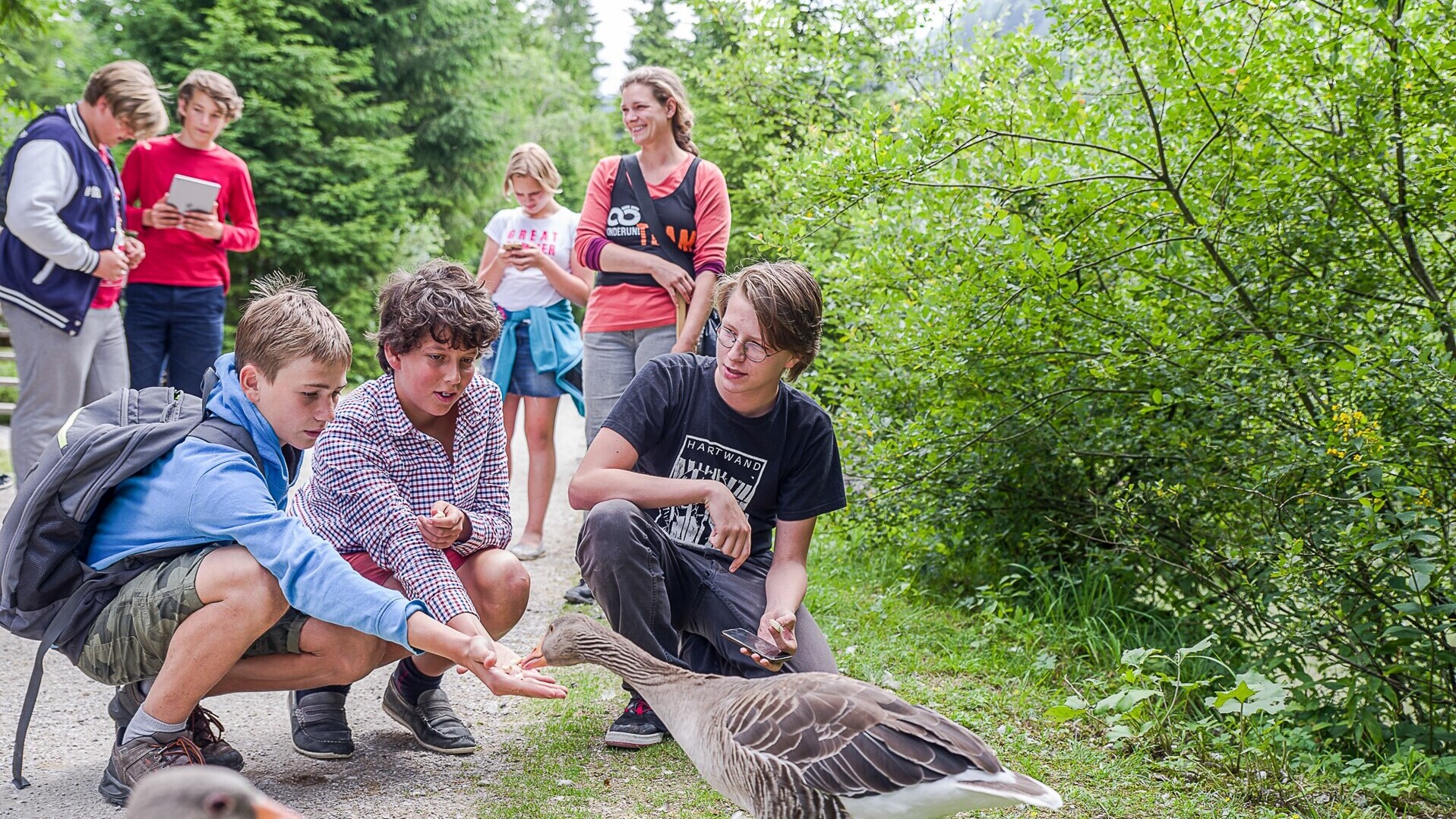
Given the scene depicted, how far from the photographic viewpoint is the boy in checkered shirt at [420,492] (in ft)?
11.6

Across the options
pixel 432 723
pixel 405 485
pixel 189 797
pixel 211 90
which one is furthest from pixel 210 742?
pixel 211 90

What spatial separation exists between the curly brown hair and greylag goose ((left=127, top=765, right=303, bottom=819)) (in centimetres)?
204

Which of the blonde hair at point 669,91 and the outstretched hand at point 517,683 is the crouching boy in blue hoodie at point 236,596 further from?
the blonde hair at point 669,91

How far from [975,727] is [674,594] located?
52.3 inches

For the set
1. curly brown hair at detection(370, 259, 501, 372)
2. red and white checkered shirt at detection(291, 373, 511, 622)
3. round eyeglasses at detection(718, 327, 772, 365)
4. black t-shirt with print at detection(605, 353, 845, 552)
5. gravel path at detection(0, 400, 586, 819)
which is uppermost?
round eyeglasses at detection(718, 327, 772, 365)

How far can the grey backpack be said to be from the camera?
118 inches

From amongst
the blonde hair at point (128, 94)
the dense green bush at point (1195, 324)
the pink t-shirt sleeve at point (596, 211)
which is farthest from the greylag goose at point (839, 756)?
the blonde hair at point (128, 94)

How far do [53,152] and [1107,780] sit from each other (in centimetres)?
567

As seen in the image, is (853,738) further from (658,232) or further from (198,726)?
(658,232)

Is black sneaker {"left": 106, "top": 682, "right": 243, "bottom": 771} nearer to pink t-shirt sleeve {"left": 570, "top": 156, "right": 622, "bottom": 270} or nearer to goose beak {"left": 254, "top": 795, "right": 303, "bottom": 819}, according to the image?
goose beak {"left": 254, "top": 795, "right": 303, "bottom": 819}

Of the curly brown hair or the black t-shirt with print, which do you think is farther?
the black t-shirt with print

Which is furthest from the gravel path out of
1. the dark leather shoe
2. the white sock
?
the white sock

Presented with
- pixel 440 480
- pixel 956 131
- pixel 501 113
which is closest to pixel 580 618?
pixel 440 480

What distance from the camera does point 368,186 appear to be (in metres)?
17.0
